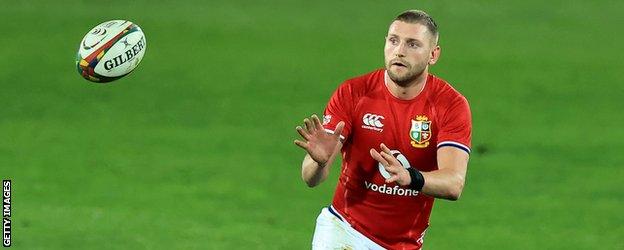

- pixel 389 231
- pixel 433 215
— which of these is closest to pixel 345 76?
pixel 433 215

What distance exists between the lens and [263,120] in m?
17.5

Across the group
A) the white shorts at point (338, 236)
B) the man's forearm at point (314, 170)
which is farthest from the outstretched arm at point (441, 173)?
the white shorts at point (338, 236)

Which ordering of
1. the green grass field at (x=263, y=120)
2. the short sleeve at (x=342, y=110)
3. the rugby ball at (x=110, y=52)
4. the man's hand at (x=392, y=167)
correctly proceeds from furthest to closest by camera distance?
the green grass field at (x=263, y=120), the rugby ball at (x=110, y=52), the short sleeve at (x=342, y=110), the man's hand at (x=392, y=167)

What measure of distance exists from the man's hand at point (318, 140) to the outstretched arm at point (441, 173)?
1.11 ft

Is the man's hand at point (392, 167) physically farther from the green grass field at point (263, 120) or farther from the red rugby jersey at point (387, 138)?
the green grass field at point (263, 120)

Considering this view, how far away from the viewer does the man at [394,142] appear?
952 cm

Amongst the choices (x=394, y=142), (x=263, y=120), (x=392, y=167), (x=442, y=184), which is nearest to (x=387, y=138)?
(x=394, y=142)

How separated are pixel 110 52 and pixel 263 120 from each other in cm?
507

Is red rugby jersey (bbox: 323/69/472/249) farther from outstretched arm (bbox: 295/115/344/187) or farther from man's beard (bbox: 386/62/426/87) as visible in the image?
outstretched arm (bbox: 295/115/344/187)

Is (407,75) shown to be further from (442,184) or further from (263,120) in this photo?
(263,120)

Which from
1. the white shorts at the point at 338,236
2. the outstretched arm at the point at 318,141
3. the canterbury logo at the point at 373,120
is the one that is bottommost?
the white shorts at the point at 338,236

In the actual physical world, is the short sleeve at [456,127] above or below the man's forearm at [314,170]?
above

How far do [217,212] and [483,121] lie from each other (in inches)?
176

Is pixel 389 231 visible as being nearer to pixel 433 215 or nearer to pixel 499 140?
pixel 433 215
